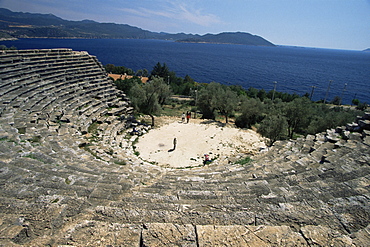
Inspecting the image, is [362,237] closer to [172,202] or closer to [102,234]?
[172,202]

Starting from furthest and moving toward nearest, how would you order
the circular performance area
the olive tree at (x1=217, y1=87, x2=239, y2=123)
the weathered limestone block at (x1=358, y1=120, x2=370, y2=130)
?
the olive tree at (x1=217, y1=87, x2=239, y2=123)
the circular performance area
the weathered limestone block at (x1=358, y1=120, x2=370, y2=130)

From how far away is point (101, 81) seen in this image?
83.3 feet

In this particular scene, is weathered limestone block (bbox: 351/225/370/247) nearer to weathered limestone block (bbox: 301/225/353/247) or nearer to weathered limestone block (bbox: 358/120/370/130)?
weathered limestone block (bbox: 301/225/353/247)

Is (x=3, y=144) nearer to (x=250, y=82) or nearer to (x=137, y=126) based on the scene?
(x=137, y=126)

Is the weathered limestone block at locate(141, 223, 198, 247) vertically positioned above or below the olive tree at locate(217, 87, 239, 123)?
above

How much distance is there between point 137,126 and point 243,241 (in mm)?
18847

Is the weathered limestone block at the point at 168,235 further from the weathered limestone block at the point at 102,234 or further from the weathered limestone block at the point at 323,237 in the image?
the weathered limestone block at the point at 323,237

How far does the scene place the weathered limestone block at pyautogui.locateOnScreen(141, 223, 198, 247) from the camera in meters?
3.07

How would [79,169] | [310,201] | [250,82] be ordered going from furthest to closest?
[250,82], [79,169], [310,201]

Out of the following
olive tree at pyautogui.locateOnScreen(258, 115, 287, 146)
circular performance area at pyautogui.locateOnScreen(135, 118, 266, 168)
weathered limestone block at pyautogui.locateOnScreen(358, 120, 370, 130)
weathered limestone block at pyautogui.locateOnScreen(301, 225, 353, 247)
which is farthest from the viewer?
olive tree at pyautogui.locateOnScreen(258, 115, 287, 146)

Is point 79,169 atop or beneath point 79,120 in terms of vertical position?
atop

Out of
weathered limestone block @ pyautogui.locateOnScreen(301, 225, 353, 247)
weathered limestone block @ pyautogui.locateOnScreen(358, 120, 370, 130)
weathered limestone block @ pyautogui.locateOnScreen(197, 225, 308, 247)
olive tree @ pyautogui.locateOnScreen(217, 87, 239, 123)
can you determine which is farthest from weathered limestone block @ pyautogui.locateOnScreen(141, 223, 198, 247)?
olive tree @ pyautogui.locateOnScreen(217, 87, 239, 123)

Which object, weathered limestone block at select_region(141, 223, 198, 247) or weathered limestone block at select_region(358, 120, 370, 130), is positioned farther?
weathered limestone block at select_region(358, 120, 370, 130)

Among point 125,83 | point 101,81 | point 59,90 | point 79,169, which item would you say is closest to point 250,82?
point 125,83
